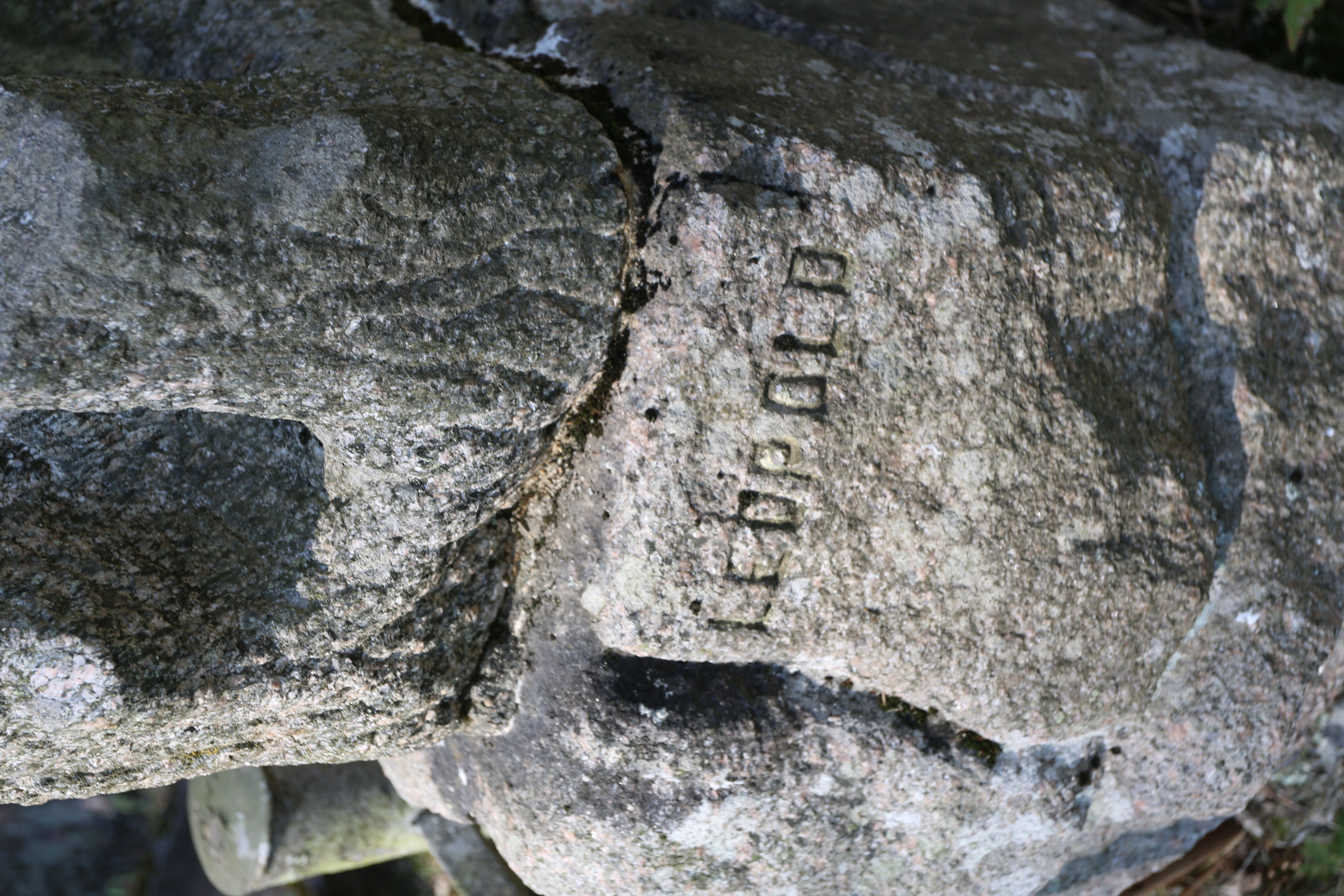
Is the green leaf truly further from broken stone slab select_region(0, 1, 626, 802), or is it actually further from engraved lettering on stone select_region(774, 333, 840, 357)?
broken stone slab select_region(0, 1, 626, 802)

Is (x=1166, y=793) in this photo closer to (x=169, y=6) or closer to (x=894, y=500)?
(x=894, y=500)

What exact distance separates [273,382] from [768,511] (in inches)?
28.3

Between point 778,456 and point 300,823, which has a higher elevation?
point 778,456

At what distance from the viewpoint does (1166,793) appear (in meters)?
1.94

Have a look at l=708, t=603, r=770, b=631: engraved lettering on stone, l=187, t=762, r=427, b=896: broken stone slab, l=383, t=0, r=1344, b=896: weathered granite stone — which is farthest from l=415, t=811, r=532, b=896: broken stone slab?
l=708, t=603, r=770, b=631: engraved lettering on stone

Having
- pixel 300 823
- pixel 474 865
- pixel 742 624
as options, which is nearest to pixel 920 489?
pixel 742 624

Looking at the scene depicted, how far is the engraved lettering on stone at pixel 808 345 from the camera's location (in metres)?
1.45

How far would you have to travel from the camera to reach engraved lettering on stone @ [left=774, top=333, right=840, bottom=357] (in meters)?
1.45

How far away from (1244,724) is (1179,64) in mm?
1497

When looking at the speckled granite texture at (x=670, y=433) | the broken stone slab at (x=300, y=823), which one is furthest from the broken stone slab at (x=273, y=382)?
the broken stone slab at (x=300, y=823)

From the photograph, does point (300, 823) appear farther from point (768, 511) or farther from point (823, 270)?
point (823, 270)

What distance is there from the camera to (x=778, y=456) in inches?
57.4

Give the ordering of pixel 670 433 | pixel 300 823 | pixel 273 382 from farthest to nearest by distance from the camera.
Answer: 1. pixel 300 823
2. pixel 670 433
3. pixel 273 382

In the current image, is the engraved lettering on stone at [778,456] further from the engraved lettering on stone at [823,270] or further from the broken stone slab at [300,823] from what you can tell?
the broken stone slab at [300,823]
